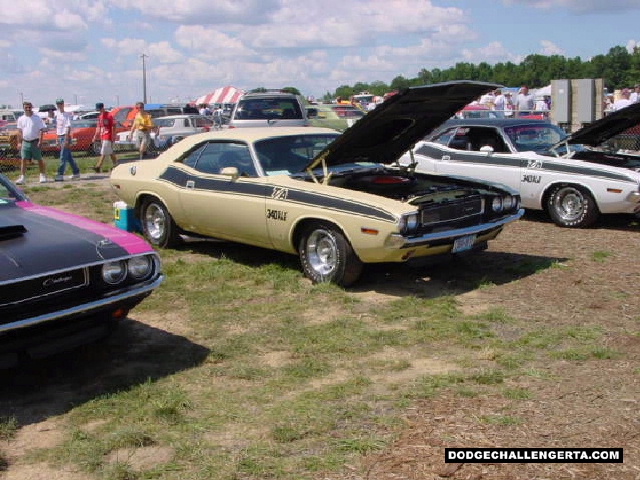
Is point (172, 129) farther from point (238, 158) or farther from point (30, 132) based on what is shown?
point (238, 158)

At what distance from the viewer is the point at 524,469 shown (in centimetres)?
344

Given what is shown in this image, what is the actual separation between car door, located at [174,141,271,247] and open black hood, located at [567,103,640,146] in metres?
4.90

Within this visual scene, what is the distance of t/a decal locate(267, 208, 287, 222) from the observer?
711cm

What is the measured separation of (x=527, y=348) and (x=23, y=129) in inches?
492

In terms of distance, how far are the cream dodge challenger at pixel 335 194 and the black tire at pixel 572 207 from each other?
8.07 ft

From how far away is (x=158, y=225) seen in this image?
29.3ft

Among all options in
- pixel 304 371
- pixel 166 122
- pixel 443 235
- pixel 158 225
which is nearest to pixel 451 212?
pixel 443 235

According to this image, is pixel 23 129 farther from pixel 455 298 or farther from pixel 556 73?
pixel 556 73

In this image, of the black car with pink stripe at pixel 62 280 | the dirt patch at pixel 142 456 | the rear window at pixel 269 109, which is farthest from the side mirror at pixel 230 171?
the rear window at pixel 269 109

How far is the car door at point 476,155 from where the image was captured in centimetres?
1033

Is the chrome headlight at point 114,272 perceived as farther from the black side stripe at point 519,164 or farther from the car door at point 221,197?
the black side stripe at point 519,164

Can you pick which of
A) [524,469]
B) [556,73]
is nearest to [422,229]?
[524,469]

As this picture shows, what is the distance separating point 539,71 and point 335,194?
10915 cm

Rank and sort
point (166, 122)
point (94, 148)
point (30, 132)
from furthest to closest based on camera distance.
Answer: point (94, 148)
point (166, 122)
point (30, 132)
